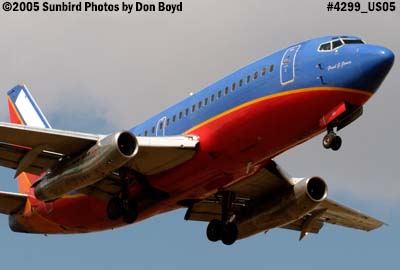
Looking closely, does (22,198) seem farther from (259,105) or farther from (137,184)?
(259,105)

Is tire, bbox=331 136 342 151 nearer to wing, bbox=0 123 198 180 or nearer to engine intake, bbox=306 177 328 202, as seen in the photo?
wing, bbox=0 123 198 180

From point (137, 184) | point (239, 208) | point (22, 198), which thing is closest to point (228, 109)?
point (137, 184)

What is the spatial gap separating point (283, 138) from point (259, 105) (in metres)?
1.50

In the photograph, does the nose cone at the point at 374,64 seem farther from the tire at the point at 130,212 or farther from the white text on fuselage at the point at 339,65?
the tire at the point at 130,212

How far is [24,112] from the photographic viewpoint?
181 feet

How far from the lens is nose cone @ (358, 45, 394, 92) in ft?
127

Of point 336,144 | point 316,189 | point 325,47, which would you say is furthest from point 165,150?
point 316,189

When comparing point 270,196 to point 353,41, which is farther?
point 270,196

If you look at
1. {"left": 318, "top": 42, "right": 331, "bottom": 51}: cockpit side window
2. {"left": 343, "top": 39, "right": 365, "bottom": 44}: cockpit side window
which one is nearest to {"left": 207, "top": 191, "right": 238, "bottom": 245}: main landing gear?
{"left": 318, "top": 42, "right": 331, "bottom": 51}: cockpit side window

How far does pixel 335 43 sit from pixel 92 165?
400 inches

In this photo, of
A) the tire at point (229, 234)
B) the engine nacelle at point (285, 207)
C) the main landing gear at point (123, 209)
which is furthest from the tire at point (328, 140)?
the tire at point (229, 234)

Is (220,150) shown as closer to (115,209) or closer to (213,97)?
(213,97)

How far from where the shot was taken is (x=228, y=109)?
4128 cm

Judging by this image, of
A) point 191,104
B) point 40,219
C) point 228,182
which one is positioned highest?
point 191,104
